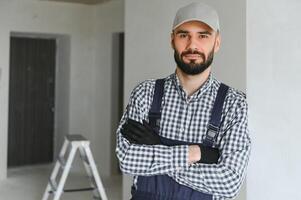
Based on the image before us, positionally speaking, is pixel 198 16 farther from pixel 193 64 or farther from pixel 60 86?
pixel 60 86

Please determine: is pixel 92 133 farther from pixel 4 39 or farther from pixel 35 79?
pixel 4 39

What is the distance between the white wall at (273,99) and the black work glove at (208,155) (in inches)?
70.9

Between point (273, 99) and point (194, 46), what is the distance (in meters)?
1.98

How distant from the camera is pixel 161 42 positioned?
4102mm

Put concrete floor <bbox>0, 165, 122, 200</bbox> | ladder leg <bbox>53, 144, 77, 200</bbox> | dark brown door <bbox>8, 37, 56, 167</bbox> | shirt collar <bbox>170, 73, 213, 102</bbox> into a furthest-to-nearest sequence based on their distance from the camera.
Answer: dark brown door <bbox>8, 37, 56, 167</bbox>
concrete floor <bbox>0, 165, 122, 200</bbox>
ladder leg <bbox>53, 144, 77, 200</bbox>
shirt collar <bbox>170, 73, 213, 102</bbox>

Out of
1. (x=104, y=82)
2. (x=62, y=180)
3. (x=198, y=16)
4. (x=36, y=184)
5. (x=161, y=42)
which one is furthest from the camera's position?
(x=104, y=82)

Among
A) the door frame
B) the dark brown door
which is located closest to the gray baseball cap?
the door frame

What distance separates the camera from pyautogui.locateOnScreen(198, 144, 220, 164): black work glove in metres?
1.45

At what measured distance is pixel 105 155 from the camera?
691 centimetres

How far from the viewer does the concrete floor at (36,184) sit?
212 inches

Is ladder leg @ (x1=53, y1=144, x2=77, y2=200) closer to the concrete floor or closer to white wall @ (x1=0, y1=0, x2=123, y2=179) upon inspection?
the concrete floor

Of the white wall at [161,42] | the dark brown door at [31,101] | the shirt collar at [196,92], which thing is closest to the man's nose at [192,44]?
the shirt collar at [196,92]

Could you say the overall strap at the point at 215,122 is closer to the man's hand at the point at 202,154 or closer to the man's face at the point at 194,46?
the man's hand at the point at 202,154

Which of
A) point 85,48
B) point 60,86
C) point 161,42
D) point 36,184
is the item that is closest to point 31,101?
point 60,86
